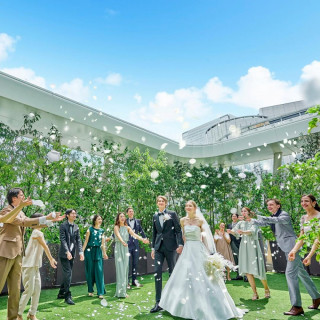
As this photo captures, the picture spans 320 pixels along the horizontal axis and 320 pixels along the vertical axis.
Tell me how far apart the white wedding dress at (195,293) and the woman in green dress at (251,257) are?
4.04 ft

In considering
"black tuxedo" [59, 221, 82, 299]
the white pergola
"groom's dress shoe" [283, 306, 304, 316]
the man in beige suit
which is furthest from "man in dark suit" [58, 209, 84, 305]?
the white pergola

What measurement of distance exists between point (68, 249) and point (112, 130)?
6.48 metres

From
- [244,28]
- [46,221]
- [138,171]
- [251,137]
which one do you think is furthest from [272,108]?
[46,221]

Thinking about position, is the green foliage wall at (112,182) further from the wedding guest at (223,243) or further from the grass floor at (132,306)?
the grass floor at (132,306)

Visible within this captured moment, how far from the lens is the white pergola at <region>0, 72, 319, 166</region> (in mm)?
8625

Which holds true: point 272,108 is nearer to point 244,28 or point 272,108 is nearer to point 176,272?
point 244,28

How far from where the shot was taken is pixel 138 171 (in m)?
9.64

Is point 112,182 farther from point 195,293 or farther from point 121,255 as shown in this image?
point 195,293

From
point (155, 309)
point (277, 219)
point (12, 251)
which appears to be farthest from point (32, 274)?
point (277, 219)

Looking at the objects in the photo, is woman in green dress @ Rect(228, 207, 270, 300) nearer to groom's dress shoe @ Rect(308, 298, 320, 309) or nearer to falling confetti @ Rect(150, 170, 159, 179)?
groom's dress shoe @ Rect(308, 298, 320, 309)

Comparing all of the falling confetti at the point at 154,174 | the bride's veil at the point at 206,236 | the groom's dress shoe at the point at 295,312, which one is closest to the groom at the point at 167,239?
the bride's veil at the point at 206,236

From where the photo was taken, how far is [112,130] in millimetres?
10891

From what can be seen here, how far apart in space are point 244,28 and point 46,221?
4.98 meters

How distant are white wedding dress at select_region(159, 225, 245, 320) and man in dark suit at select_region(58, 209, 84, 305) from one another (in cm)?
158
